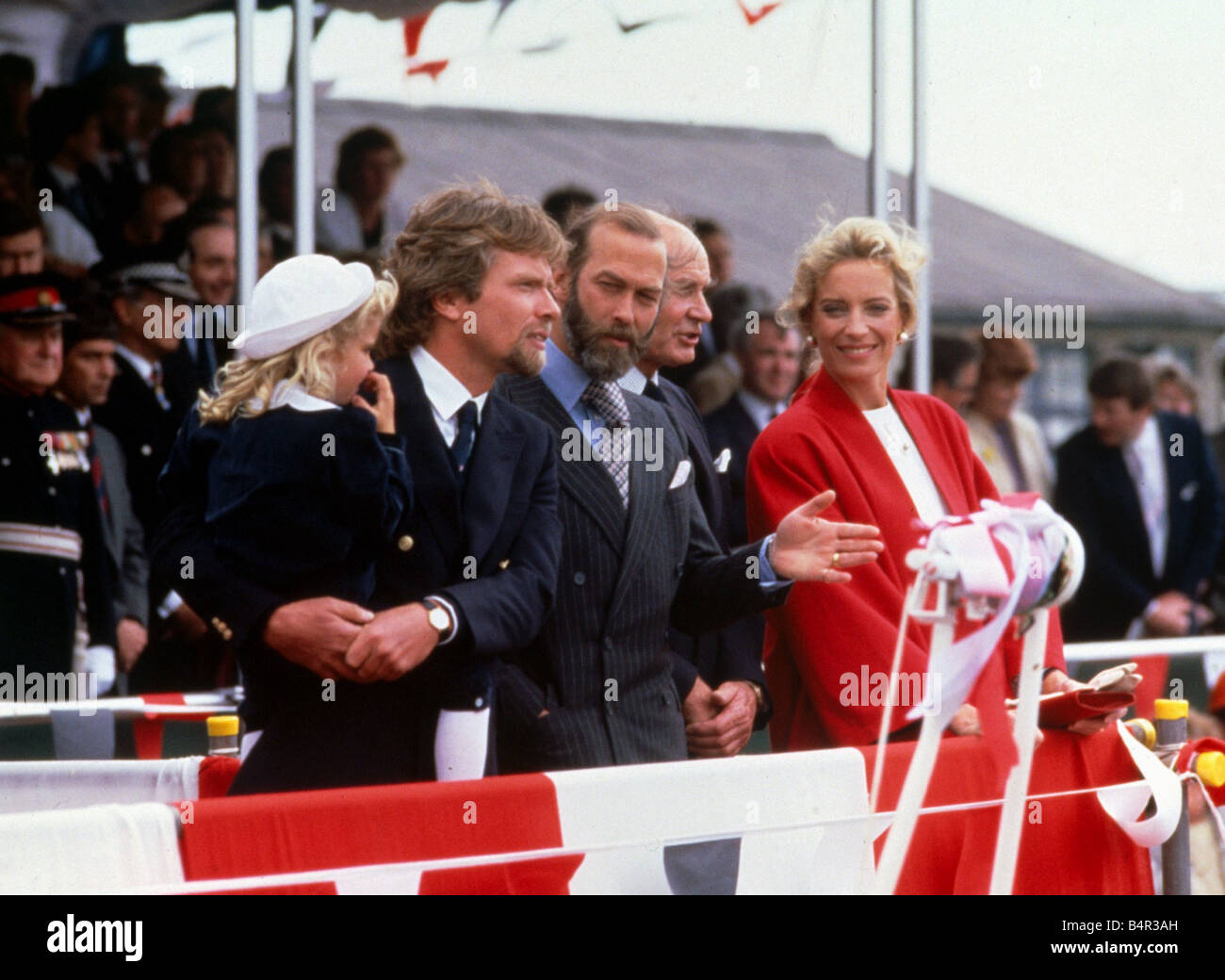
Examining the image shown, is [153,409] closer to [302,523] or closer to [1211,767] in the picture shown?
[302,523]

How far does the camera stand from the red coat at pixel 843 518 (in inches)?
127

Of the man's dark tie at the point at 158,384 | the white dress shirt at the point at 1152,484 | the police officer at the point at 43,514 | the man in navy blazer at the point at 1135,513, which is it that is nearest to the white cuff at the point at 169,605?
→ the police officer at the point at 43,514

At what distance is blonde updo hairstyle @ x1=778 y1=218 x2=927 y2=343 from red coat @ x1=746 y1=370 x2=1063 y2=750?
0.17 meters

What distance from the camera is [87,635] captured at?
4.96m

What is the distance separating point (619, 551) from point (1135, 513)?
428cm

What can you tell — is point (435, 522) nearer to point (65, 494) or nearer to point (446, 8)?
point (65, 494)

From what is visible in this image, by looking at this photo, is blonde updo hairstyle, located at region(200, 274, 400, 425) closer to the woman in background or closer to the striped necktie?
the striped necktie

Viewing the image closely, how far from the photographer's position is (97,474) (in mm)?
5102

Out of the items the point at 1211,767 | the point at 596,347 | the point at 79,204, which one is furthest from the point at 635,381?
the point at 79,204

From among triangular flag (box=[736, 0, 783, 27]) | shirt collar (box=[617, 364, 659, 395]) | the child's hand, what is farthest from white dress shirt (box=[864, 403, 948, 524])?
triangular flag (box=[736, 0, 783, 27])

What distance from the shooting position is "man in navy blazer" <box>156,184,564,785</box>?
256cm

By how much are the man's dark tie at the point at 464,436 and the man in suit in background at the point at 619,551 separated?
0.97 feet
